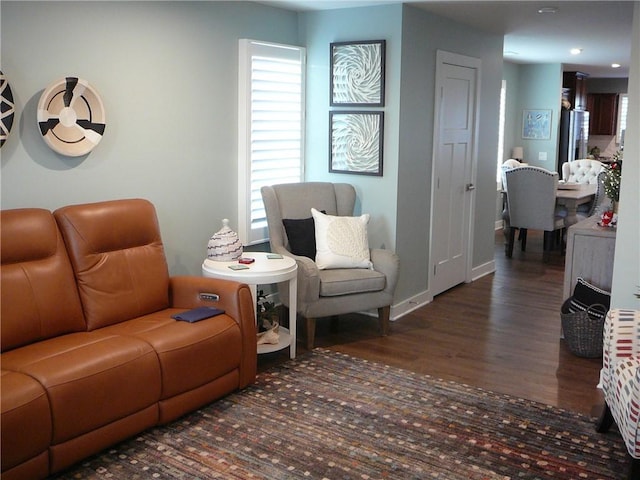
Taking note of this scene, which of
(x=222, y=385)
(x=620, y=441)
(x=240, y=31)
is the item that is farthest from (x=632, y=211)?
(x=240, y=31)

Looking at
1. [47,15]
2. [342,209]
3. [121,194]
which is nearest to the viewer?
[47,15]

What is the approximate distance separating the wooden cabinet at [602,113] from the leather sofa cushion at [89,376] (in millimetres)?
10951

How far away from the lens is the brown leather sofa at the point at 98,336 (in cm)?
265

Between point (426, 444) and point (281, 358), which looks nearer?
point (426, 444)

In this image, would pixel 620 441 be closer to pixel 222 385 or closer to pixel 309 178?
pixel 222 385

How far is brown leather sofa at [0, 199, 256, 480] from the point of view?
8.68 ft

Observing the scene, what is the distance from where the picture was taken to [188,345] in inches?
126

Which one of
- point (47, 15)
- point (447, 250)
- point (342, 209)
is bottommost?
point (447, 250)

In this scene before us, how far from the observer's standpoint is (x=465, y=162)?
6004 mm

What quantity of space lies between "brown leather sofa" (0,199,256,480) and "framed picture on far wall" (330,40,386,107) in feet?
6.29

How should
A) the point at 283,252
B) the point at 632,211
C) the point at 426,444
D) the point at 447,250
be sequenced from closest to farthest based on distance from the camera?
the point at 426,444 → the point at 632,211 → the point at 283,252 → the point at 447,250

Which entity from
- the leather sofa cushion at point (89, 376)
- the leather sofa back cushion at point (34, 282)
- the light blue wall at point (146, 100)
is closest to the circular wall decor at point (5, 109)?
the light blue wall at point (146, 100)

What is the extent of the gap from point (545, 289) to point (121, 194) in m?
3.95

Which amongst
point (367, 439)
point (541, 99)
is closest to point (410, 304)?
point (367, 439)
